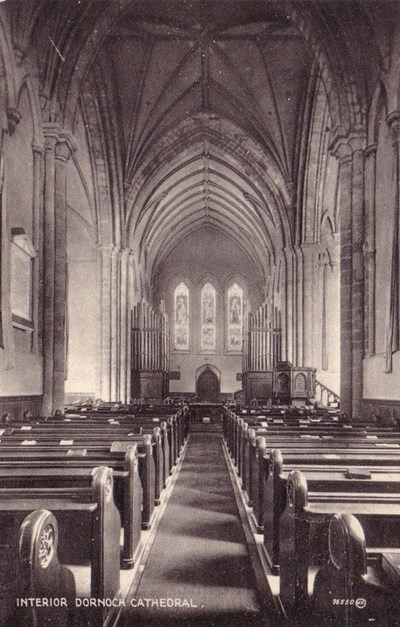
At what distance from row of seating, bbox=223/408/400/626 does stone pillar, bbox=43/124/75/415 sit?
589cm

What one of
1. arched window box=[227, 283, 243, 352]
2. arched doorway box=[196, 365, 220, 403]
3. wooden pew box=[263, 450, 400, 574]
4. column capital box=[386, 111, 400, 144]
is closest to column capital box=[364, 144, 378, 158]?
column capital box=[386, 111, 400, 144]

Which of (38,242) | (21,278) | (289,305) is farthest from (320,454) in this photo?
(289,305)

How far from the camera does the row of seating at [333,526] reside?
7.96ft

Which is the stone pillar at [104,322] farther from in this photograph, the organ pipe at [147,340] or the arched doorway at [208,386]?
the arched doorway at [208,386]

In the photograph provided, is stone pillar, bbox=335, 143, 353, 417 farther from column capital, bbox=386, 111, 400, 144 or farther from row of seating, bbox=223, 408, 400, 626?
row of seating, bbox=223, 408, 400, 626

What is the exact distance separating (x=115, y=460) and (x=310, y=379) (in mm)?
13733

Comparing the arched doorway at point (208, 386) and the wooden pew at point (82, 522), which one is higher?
the wooden pew at point (82, 522)

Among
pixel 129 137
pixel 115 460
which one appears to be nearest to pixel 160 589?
pixel 115 460

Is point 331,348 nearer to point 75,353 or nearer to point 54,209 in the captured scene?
point 75,353

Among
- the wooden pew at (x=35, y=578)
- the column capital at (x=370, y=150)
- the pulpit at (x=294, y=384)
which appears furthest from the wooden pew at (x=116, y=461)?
the pulpit at (x=294, y=384)

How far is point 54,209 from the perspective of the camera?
11.8 metres

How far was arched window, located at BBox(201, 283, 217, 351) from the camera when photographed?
1374 inches

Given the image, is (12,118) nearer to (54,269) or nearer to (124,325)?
(54,269)

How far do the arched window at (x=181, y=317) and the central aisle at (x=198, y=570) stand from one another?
87.1ft
